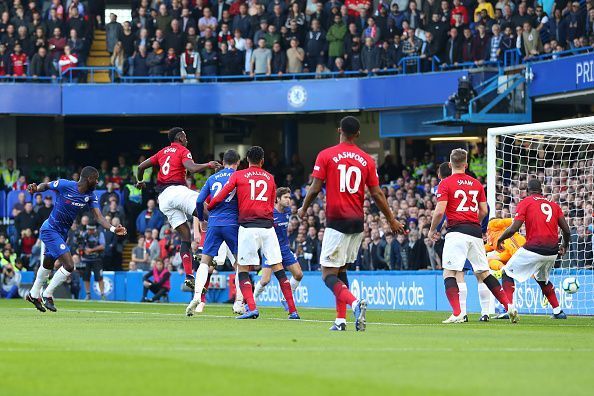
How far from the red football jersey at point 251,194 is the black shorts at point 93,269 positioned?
15.7 metres

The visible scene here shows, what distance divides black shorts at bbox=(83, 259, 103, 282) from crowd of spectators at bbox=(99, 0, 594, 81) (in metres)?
8.67

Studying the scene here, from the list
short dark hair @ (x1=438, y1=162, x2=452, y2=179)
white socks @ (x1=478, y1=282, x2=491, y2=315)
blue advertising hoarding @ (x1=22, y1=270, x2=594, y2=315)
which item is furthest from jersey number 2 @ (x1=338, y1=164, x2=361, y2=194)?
blue advertising hoarding @ (x1=22, y1=270, x2=594, y2=315)

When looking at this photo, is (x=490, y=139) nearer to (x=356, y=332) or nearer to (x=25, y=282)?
(x=356, y=332)

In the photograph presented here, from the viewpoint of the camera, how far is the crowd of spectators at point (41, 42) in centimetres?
3853

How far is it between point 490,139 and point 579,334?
741 cm

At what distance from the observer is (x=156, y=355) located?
9.88 metres


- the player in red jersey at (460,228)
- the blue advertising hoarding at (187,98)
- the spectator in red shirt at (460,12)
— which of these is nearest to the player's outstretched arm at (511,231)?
the player in red jersey at (460,228)

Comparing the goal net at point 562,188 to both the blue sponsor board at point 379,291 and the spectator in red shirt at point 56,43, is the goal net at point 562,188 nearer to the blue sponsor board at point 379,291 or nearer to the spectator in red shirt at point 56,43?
the blue sponsor board at point 379,291

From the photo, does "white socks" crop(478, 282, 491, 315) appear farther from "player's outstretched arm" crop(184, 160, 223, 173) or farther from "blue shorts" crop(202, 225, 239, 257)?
"player's outstretched arm" crop(184, 160, 223, 173)

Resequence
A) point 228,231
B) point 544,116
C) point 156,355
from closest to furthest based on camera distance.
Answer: point 156,355 → point 228,231 → point 544,116

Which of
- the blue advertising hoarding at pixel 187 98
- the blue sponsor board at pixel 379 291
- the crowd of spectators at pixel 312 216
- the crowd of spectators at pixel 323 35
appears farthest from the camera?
the blue advertising hoarding at pixel 187 98

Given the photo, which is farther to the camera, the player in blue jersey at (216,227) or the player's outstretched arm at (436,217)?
the player in blue jersey at (216,227)

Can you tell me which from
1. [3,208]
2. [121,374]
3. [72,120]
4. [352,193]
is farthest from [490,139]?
[72,120]

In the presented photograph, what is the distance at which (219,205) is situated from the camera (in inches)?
685
